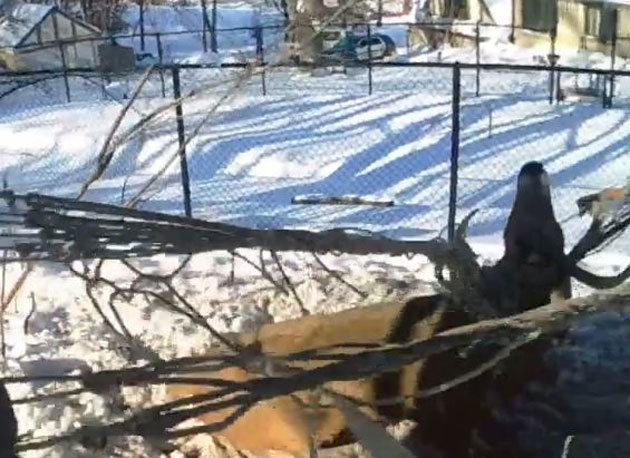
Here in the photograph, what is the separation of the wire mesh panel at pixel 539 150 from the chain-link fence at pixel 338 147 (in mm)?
25

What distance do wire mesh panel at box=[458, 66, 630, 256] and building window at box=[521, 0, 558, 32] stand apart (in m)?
10.4

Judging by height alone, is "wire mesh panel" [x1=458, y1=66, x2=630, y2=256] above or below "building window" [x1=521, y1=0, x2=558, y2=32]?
below

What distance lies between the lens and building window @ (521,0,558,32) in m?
26.0

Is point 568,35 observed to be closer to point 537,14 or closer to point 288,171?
point 537,14

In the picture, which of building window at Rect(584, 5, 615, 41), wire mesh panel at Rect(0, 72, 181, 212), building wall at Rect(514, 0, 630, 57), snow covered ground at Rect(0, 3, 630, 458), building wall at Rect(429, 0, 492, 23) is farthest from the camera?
building wall at Rect(429, 0, 492, 23)

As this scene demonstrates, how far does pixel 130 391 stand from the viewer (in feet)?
16.6

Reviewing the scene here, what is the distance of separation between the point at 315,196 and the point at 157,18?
2037 cm

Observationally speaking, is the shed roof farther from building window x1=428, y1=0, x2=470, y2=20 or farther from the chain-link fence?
building window x1=428, y1=0, x2=470, y2=20

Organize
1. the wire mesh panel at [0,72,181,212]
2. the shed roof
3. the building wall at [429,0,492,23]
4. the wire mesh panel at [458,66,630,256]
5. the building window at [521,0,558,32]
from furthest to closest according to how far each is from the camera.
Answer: the building wall at [429,0,492,23] → the building window at [521,0,558,32] → the shed roof → the wire mesh panel at [0,72,181,212] → the wire mesh panel at [458,66,630,256]

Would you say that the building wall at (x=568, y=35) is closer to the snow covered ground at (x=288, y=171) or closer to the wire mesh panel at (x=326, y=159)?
the snow covered ground at (x=288, y=171)

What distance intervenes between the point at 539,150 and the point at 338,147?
92.3 inches

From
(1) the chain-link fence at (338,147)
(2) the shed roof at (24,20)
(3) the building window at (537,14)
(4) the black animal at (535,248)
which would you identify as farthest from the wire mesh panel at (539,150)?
(3) the building window at (537,14)

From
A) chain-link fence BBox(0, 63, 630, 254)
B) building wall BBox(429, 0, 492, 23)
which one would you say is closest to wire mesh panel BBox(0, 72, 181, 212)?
chain-link fence BBox(0, 63, 630, 254)

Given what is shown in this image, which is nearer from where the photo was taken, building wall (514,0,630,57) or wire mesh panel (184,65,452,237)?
wire mesh panel (184,65,452,237)
